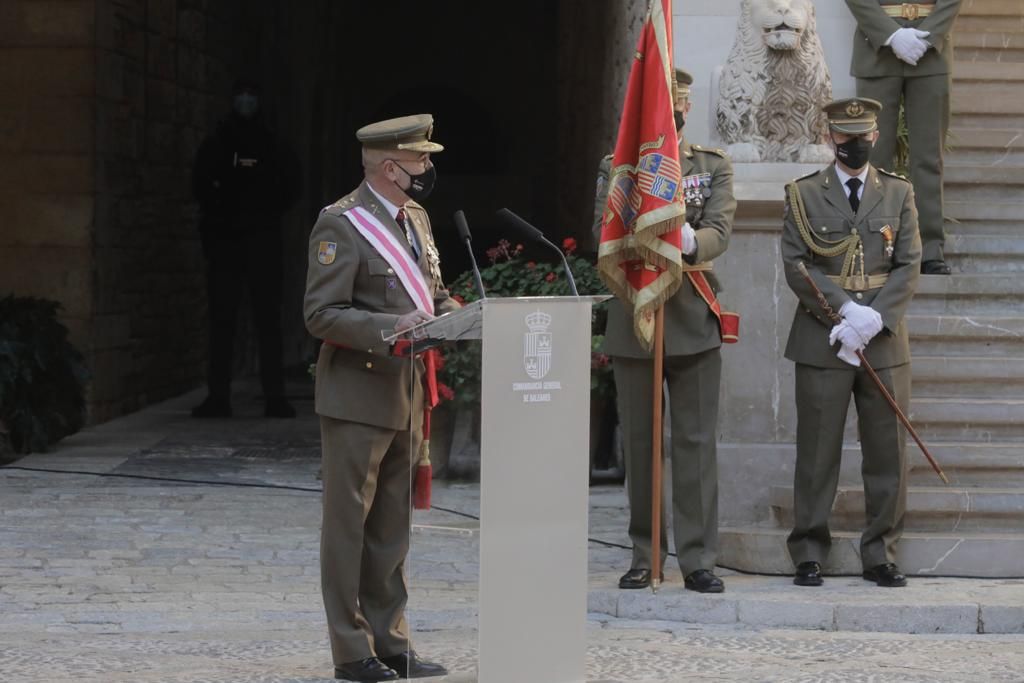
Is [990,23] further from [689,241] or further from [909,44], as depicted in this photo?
[689,241]

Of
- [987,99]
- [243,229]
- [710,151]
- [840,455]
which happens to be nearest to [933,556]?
[840,455]

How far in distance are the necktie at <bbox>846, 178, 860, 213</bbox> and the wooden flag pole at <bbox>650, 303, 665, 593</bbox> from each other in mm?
978

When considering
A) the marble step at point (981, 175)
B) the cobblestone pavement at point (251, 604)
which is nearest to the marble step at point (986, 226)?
the marble step at point (981, 175)

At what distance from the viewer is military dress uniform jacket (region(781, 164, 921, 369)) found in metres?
8.01

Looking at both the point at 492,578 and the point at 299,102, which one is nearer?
the point at 492,578

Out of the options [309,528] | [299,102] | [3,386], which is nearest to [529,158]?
[299,102]

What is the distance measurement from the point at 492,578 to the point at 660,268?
2.29m

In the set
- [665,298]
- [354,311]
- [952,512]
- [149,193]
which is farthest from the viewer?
[149,193]

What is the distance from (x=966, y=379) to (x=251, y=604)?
3.78 m

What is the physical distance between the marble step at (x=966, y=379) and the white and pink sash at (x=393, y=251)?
3.81 m

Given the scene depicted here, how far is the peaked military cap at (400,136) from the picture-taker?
6.18 metres

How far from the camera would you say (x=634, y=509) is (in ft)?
26.0

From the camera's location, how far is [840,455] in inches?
323

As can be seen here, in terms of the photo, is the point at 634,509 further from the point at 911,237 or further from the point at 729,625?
the point at 911,237
